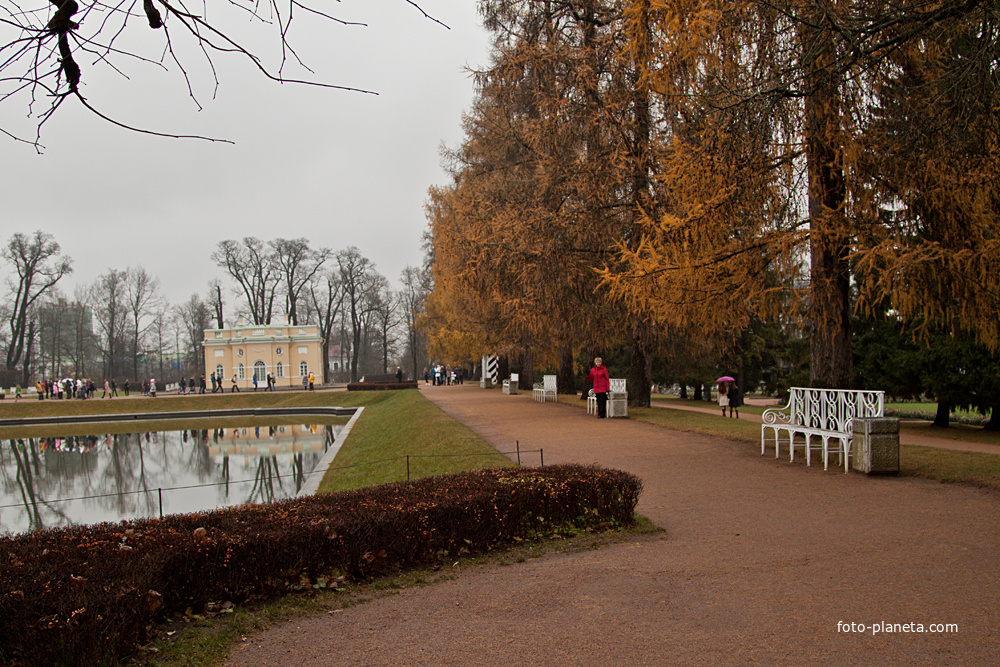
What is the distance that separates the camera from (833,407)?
9516mm

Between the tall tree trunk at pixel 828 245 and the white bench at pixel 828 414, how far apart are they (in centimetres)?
76

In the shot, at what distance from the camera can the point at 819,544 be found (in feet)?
18.1

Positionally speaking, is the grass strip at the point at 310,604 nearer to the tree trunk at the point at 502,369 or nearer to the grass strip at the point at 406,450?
the grass strip at the point at 406,450

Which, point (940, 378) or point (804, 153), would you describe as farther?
point (940, 378)

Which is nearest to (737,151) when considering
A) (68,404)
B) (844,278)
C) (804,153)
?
(804,153)

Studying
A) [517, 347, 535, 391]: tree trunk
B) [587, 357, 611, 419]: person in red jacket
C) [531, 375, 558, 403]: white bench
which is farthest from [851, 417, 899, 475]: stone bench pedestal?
[517, 347, 535, 391]: tree trunk

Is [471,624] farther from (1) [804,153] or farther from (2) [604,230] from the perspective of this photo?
(2) [604,230]

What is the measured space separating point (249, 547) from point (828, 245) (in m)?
8.60

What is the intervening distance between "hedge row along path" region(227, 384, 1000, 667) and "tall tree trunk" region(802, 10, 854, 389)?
11.7ft

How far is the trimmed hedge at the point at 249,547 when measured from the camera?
3375 mm

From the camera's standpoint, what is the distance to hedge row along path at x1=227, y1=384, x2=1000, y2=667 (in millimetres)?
3588

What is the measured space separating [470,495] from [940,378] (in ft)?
50.4

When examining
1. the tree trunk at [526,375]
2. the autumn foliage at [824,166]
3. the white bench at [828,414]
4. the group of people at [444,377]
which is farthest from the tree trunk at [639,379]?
the group of people at [444,377]

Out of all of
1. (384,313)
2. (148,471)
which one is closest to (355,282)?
(384,313)
